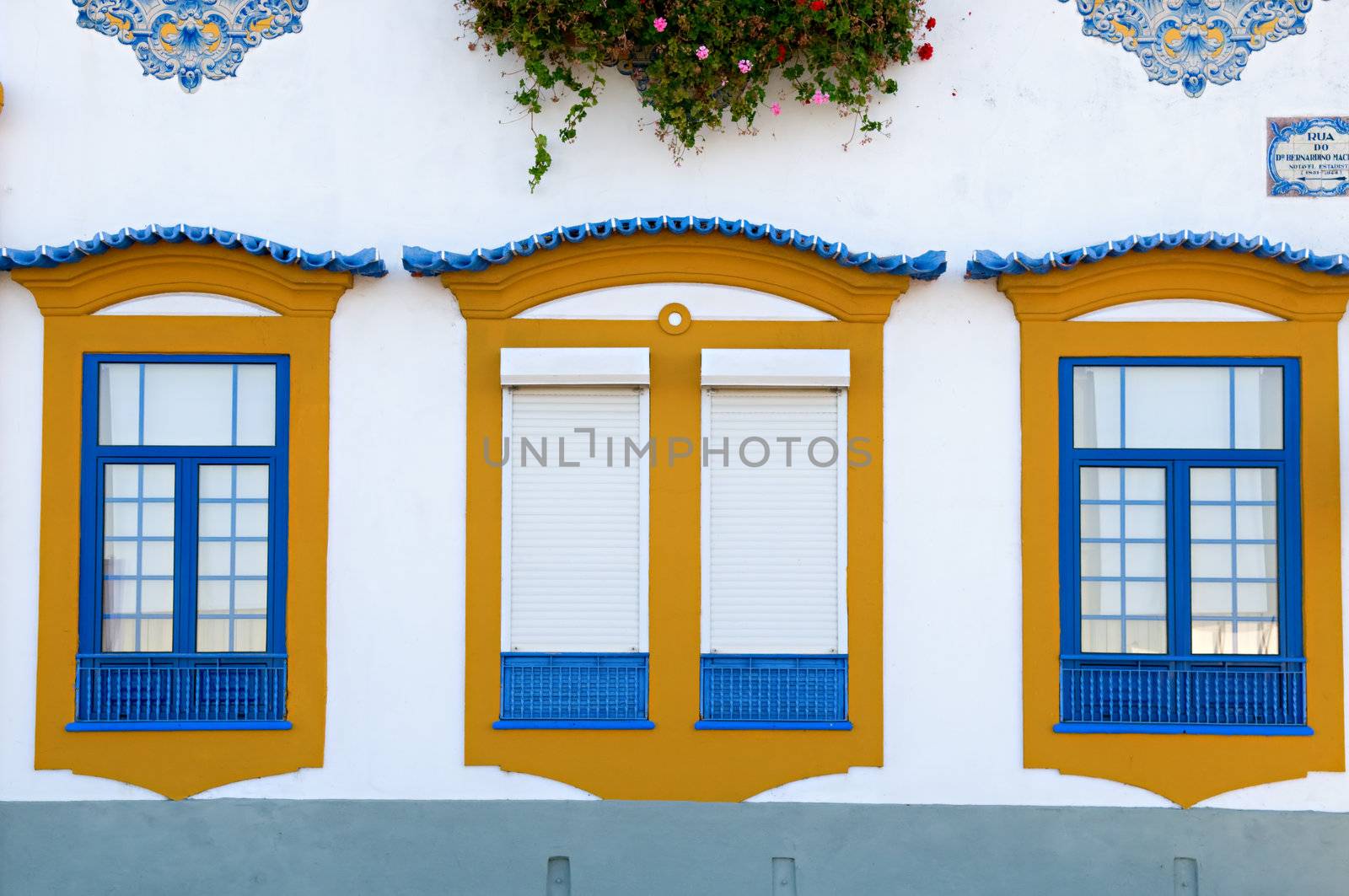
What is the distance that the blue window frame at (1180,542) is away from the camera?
659cm

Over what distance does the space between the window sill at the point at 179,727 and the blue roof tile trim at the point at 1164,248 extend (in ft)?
14.4

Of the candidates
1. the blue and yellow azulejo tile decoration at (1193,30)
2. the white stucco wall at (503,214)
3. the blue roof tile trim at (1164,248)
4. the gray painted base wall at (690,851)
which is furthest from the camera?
the blue and yellow azulejo tile decoration at (1193,30)

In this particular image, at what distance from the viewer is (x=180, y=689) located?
21.7 feet

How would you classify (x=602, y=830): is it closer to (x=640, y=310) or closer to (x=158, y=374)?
(x=640, y=310)

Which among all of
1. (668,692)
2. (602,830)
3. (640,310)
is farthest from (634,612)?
(640,310)

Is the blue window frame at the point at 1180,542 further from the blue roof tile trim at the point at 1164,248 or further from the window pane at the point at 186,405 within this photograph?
the window pane at the point at 186,405

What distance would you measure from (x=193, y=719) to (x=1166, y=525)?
5270mm

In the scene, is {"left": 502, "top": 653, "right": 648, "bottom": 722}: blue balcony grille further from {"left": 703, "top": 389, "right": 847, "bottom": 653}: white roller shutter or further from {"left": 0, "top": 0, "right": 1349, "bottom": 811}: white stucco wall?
{"left": 703, "top": 389, "right": 847, "bottom": 653}: white roller shutter

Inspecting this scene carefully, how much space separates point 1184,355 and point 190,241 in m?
5.25

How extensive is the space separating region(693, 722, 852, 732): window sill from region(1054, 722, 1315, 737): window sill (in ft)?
3.83

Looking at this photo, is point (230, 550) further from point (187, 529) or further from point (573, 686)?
point (573, 686)

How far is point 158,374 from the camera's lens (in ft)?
22.0

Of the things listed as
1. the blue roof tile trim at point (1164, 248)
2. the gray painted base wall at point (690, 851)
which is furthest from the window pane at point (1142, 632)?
the blue roof tile trim at point (1164, 248)

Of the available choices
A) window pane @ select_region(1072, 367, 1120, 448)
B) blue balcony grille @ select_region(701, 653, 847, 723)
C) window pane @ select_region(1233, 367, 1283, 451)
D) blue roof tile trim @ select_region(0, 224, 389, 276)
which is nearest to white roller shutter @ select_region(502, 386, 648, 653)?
blue balcony grille @ select_region(701, 653, 847, 723)
